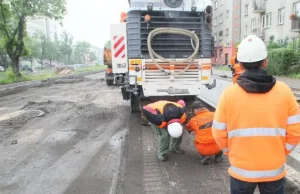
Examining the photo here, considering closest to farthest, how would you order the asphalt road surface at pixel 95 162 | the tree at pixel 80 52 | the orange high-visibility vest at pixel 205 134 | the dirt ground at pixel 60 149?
the asphalt road surface at pixel 95 162 → the dirt ground at pixel 60 149 → the orange high-visibility vest at pixel 205 134 → the tree at pixel 80 52

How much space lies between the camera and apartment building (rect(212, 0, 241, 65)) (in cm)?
3712

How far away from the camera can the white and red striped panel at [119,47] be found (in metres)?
7.13

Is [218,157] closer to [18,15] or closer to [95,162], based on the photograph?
[95,162]

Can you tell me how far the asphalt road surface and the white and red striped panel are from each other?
1696mm

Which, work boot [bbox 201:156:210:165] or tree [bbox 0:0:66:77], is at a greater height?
tree [bbox 0:0:66:77]

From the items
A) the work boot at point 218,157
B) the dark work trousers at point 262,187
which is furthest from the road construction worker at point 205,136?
the dark work trousers at point 262,187

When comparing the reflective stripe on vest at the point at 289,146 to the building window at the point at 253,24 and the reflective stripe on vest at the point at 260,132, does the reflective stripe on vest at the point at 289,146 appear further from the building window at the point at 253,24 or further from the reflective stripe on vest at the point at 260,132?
the building window at the point at 253,24

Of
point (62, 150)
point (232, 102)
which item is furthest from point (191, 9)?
point (232, 102)

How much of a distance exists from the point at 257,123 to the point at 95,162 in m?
3.22

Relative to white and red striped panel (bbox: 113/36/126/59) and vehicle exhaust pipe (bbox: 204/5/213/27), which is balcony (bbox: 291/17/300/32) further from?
white and red striped panel (bbox: 113/36/126/59)

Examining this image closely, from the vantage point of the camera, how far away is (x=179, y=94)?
6848mm

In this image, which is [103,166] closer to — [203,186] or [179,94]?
[203,186]

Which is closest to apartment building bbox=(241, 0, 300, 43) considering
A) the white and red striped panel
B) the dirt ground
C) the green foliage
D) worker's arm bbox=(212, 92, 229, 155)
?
the green foliage

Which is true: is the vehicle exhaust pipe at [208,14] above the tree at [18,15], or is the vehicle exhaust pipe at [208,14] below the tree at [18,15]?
below
